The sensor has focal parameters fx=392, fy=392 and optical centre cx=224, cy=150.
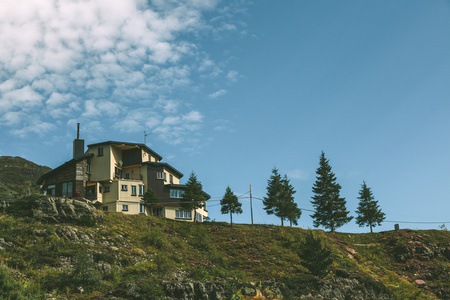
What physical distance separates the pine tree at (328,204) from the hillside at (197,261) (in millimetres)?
3798

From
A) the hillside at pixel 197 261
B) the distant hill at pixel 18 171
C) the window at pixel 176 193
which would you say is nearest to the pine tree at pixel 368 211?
the hillside at pixel 197 261

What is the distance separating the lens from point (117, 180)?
191 ft

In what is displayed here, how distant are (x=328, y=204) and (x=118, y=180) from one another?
1332 inches

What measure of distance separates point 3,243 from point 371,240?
50.3 metres

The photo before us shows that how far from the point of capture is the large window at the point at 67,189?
55.9m

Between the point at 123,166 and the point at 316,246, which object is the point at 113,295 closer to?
the point at 316,246

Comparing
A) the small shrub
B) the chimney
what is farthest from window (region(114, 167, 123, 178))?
the small shrub

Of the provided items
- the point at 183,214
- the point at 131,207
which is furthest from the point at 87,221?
the point at 183,214

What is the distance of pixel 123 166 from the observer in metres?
62.9

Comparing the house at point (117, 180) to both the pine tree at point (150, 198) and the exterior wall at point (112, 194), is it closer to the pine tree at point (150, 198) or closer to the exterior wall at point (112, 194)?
the exterior wall at point (112, 194)

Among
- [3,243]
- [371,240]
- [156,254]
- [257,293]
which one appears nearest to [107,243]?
[156,254]

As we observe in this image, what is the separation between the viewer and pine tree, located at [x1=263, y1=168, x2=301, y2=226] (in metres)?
65.2

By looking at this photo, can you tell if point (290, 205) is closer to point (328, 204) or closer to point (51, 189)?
point (328, 204)

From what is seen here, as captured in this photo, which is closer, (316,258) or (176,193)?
(316,258)
